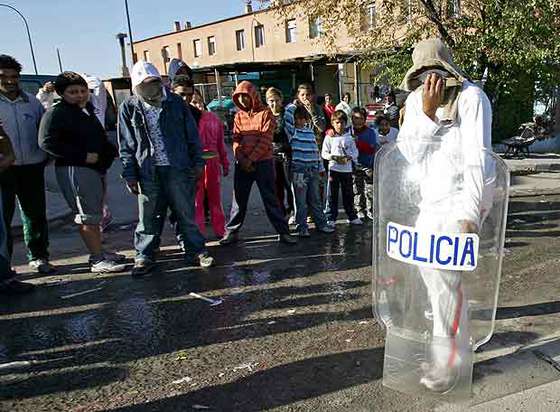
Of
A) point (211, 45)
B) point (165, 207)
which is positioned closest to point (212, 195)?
point (165, 207)

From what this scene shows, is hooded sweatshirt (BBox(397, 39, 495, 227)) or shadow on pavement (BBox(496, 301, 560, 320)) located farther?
shadow on pavement (BBox(496, 301, 560, 320))

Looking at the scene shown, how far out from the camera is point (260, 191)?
5758mm

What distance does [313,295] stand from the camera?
4.26m

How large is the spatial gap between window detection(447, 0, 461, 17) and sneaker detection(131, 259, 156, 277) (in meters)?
8.19

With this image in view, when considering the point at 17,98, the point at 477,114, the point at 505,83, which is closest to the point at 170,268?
the point at 17,98

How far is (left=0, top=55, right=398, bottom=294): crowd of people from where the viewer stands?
15.5 feet

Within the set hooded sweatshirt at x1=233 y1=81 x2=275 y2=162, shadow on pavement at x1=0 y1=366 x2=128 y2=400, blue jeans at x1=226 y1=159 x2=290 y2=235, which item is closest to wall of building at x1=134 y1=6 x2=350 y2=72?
hooded sweatshirt at x1=233 y1=81 x2=275 y2=162

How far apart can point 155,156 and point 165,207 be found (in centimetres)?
58

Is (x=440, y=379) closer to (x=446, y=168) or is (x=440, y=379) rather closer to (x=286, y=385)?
(x=286, y=385)

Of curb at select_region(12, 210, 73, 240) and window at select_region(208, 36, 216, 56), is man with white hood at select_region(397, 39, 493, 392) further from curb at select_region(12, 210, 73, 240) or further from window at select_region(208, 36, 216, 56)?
window at select_region(208, 36, 216, 56)

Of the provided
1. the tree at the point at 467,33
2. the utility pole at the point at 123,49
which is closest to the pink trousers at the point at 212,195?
the tree at the point at 467,33

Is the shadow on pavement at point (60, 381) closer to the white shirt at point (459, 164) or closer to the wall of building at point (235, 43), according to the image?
the white shirt at point (459, 164)

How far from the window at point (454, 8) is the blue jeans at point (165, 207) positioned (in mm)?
7493

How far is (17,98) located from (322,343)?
12.3 feet
